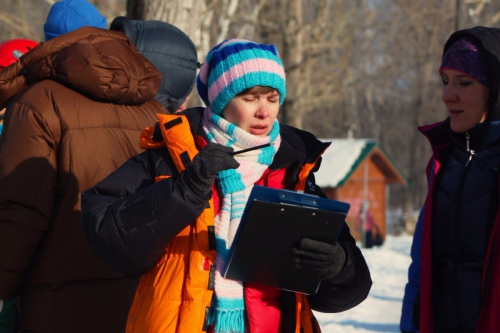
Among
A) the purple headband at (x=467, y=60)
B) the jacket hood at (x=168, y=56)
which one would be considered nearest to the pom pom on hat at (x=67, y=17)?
the jacket hood at (x=168, y=56)

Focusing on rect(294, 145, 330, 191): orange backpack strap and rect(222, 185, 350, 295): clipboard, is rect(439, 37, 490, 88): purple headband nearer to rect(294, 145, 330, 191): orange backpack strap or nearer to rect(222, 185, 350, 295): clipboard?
rect(294, 145, 330, 191): orange backpack strap

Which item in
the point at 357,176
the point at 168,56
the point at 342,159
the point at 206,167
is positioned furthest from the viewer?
the point at 357,176

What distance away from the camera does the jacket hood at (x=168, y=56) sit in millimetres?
3998

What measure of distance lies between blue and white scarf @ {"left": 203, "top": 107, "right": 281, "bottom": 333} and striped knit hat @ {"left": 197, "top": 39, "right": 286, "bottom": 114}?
3.5 inches

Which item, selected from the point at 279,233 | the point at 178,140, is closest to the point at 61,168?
the point at 178,140

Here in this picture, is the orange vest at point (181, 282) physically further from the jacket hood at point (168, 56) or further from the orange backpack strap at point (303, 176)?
the jacket hood at point (168, 56)

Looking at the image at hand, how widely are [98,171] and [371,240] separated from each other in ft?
69.0

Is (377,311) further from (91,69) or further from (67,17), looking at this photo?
(91,69)

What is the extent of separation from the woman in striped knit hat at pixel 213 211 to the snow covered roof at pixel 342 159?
2113 centimetres

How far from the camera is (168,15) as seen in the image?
20.3 feet

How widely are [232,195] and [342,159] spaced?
75.5ft

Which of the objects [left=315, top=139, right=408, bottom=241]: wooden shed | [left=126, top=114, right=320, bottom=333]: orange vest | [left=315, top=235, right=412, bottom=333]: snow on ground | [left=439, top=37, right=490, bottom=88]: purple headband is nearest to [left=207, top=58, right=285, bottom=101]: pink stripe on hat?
[left=126, top=114, right=320, bottom=333]: orange vest

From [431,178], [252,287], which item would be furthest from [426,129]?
[252,287]

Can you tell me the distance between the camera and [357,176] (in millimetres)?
26578
